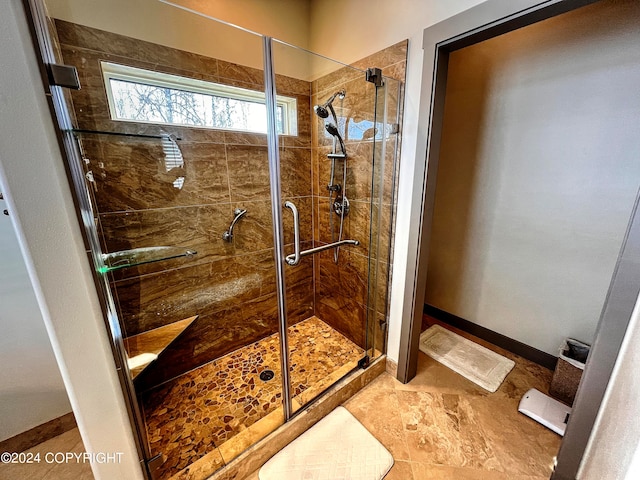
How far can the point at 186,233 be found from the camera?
173cm

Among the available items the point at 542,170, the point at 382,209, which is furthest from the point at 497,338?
the point at 382,209

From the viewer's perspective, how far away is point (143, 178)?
1.52 metres

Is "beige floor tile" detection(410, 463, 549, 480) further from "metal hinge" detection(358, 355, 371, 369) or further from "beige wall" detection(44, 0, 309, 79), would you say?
"beige wall" detection(44, 0, 309, 79)

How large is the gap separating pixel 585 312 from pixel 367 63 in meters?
2.20

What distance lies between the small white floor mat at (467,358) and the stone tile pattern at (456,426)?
0.18 feet

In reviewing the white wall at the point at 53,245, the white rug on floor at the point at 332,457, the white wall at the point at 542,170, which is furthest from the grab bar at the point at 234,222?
the white wall at the point at 542,170

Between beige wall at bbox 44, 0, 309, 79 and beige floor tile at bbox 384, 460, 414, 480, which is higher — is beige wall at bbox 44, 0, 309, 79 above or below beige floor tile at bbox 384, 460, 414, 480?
above

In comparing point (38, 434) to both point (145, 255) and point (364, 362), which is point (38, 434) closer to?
point (145, 255)

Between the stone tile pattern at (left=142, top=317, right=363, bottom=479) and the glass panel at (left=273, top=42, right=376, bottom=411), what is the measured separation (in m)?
0.02

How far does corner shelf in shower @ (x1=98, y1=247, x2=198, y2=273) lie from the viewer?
1.40 meters

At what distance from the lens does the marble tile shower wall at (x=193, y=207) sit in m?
1.33

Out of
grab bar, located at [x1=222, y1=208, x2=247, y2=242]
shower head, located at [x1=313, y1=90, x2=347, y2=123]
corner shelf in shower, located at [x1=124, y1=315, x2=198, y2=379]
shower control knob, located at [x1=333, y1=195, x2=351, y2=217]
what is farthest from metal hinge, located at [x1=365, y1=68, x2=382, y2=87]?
corner shelf in shower, located at [x1=124, y1=315, x2=198, y2=379]

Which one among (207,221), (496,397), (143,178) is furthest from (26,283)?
(496,397)

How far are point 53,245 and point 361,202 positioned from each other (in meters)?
1.58
